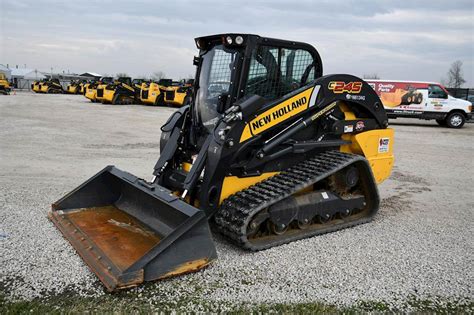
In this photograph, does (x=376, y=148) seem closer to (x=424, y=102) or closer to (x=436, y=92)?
(x=424, y=102)

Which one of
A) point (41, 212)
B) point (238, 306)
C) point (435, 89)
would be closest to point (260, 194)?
point (238, 306)

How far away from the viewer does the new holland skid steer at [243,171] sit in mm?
4094

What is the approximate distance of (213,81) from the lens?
17.0 ft

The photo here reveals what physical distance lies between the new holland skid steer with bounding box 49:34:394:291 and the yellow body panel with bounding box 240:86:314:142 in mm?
11

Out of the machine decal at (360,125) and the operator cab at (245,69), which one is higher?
the operator cab at (245,69)

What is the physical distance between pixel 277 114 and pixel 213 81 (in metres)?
0.91

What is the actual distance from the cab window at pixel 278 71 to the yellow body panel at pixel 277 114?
0.28 meters

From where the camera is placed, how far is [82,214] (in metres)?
4.88

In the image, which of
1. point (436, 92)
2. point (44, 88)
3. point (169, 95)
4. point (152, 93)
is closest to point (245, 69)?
point (436, 92)

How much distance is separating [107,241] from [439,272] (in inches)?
123

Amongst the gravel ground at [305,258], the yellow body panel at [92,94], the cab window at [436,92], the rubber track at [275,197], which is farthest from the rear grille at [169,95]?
the rubber track at [275,197]

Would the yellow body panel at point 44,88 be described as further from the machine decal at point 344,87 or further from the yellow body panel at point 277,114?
the yellow body panel at point 277,114

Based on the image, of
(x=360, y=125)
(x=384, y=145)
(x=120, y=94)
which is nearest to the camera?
(x=360, y=125)

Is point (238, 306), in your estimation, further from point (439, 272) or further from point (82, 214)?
point (82, 214)
